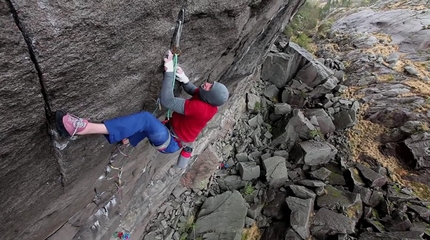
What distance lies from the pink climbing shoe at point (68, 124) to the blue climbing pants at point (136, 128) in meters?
0.38

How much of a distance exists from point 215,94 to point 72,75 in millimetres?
1763

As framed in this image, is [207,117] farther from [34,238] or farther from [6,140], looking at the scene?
[34,238]

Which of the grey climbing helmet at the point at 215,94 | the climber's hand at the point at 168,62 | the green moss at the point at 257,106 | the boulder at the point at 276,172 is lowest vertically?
the boulder at the point at 276,172

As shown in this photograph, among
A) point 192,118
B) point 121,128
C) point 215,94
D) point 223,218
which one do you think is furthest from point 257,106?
point 121,128

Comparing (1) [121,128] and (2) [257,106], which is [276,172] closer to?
(2) [257,106]

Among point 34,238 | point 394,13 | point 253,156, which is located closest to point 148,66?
point 34,238

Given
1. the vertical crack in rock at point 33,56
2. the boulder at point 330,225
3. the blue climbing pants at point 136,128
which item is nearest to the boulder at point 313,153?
the boulder at point 330,225

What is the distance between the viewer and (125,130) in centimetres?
341

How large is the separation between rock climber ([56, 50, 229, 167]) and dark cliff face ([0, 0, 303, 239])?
149mm

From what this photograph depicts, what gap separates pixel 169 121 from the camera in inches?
181

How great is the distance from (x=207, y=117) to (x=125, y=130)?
118 centimetres

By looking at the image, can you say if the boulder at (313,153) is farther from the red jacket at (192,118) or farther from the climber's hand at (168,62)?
the climber's hand at (168,62)

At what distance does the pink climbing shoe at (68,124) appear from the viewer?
2756 millimetres

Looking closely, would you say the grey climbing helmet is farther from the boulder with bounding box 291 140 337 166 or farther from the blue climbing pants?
the boulder with bounding box 291 140 337 166
